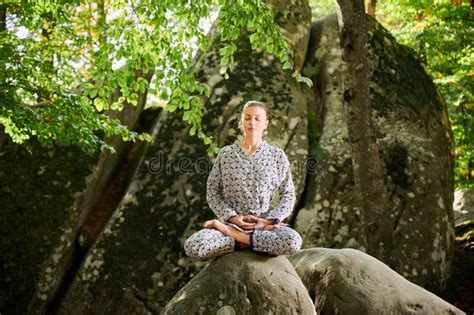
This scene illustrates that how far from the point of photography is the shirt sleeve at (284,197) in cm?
461

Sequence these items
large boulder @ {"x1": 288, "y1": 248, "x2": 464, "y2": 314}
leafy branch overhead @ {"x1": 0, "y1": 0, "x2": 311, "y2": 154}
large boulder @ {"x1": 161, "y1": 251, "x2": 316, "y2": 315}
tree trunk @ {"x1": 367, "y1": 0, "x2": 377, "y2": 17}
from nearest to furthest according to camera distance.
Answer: large boulder @ {"x1": 161, "y1": 251, "x2": 316, "y2": 315}
large boulder @ {"x1": 288, "y1": 248, "x2": 464, "y2": 314}
leafy branch overhead @ {"x1": 0, "y1": 0, "x2": 311, "y2": 154}
tree trunk @ {"x1": 367, "y1": 0, "x2": 377, "y2": 17}

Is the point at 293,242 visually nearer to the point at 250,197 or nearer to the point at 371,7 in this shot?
the point at 250,197

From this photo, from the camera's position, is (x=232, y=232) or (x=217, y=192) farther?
(x=217, y=192)

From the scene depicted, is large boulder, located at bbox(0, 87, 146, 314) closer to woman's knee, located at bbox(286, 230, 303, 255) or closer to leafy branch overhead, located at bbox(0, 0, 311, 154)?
leafy branch overhead, located at bbox(0, 0, 311, 154)

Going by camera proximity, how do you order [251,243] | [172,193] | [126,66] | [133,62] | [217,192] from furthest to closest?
[172,193]
[126,66]
[133,62]
[217,192]
[251,243]

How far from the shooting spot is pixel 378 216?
23.4 feet

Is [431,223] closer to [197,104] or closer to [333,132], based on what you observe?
[333,132]

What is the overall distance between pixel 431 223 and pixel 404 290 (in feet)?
11.7

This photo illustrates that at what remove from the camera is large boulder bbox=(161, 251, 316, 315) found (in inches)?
Result: 166

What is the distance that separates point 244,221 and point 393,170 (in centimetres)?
493

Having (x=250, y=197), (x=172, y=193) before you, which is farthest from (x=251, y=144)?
(x=172, y=193)

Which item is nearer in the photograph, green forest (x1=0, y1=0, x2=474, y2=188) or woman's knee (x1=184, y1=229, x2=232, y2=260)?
woman's knee (x1=184, y1=229, x2=232, y2=260)

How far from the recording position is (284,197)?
4758 mm

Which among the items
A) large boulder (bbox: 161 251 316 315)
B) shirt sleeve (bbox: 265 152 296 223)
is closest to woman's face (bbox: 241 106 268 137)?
shirt sleeve (bbox: 265 152 296 223)
